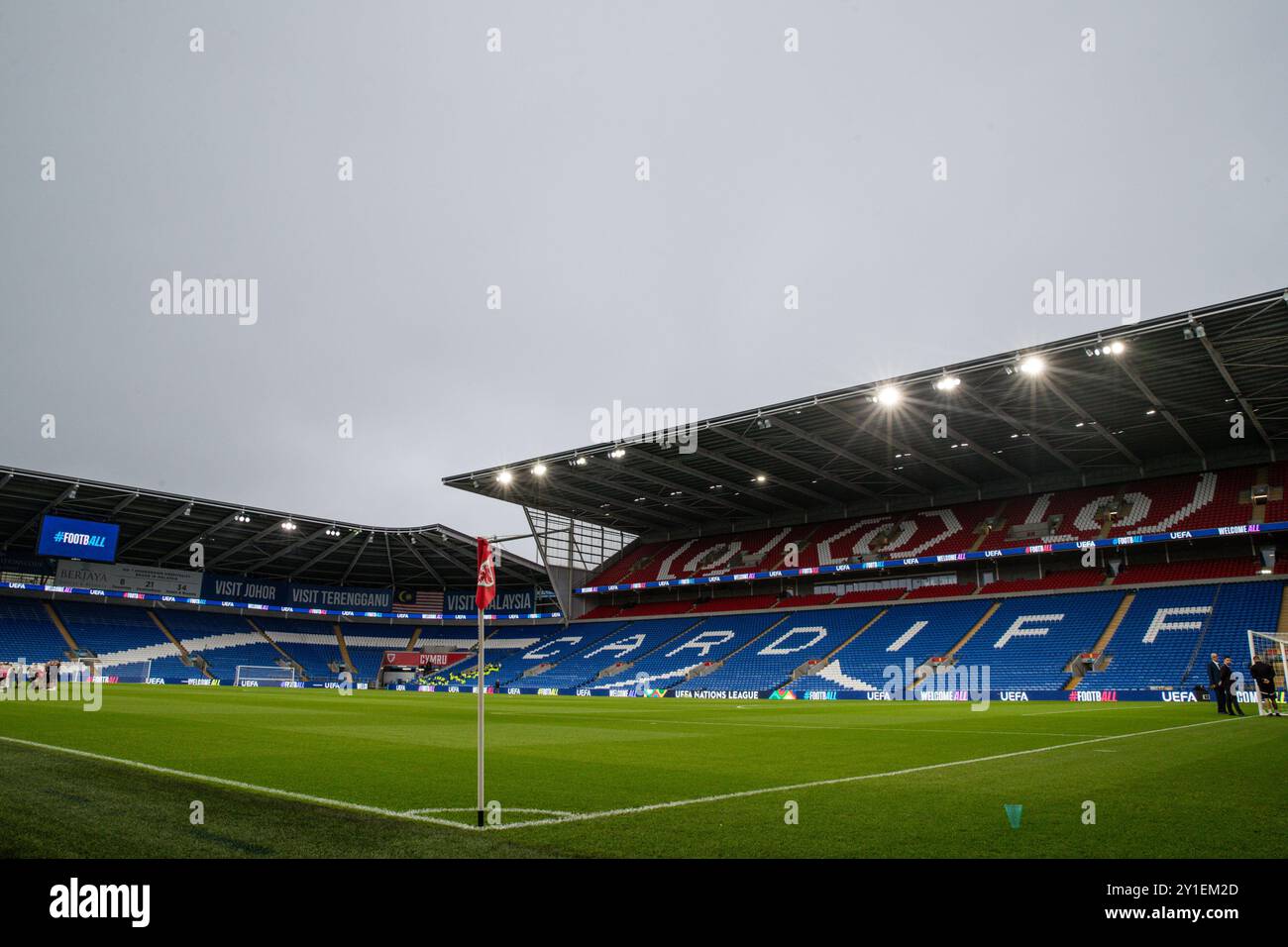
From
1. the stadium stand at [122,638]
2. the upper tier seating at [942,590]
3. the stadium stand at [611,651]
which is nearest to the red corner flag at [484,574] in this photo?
the stadium stand at [611,651]

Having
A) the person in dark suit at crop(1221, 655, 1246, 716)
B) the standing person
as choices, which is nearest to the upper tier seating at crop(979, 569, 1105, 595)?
the person in dark suit at crop(1221, 655, 1246, 716)

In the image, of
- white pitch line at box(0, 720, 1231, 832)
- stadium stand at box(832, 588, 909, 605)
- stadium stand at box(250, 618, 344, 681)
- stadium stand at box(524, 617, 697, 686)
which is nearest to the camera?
white pitch line at box(0, 720, 1231, 832)

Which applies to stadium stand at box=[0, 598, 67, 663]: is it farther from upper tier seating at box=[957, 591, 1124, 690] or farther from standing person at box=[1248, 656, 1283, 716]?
standing person at box=[1248, 656, 1283, 716]

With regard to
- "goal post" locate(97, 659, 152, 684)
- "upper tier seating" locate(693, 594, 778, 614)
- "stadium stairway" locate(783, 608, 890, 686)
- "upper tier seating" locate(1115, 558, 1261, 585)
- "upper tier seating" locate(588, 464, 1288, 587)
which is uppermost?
"upper tier seating" locate(588, 464, 1288, 587)

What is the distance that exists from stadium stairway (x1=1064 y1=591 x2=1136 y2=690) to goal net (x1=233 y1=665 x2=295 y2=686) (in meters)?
51.2

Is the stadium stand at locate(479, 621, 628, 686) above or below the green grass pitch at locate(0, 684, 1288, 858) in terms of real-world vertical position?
below

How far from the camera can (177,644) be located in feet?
188

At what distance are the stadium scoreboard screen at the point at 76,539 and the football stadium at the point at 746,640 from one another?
170 mm

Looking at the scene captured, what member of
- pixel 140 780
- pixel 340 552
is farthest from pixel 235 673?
pixel 140 780

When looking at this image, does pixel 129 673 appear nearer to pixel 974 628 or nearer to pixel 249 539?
pixel 249 539

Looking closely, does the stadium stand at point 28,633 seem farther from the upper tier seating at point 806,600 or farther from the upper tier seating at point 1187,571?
the upper tier seating at point 1187,571

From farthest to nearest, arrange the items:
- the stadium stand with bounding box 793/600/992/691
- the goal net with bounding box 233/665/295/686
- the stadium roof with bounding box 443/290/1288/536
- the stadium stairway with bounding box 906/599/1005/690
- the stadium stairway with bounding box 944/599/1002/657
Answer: the goal net with bounding box 233/665/295/686
the stadium stairway with bounding box 944/599/1002/657
the stadium stand with bounding box 793/600/992/691
the stadium stairway with bounding box 906/599/1005/690
the stadium roof with bounding box 443/290/1288/536

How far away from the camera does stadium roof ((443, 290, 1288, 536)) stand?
28.9m
